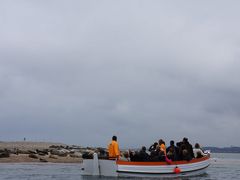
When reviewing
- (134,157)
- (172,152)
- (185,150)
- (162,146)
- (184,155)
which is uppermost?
(162,146)

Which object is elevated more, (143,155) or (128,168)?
(143,155)

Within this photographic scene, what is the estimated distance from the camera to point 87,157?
30.4m

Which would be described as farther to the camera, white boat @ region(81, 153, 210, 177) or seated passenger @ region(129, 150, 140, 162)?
seated passenger @ region(129, 150, 140, 162)

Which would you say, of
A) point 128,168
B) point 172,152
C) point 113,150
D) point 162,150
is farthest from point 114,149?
point 172,152

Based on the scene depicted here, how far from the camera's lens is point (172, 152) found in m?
32.1

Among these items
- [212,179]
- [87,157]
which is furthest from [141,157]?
[212,179]

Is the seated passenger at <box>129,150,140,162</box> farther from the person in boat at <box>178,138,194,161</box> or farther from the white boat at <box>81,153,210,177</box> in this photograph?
the person in boat at <box>178,138,194,161</box>

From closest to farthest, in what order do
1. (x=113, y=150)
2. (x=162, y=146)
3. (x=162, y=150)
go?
1. (x=113, y=150)
2. (x=162, y=150)
3. (x=162, y=146)

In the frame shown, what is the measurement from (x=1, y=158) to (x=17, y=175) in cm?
1723

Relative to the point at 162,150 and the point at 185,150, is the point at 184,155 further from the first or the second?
the point at 162,150

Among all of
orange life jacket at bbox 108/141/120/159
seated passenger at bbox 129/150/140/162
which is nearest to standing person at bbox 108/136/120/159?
orange life jacket at bbox 108/141/120/159

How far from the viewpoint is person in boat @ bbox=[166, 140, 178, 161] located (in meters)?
31.8

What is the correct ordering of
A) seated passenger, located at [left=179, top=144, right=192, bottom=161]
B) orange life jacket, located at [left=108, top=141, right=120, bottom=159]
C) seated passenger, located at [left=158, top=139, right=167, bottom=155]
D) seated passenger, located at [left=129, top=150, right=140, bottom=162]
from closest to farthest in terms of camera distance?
orange life jacket, located at [left=108, top=141, right=120, bottom=159] < seated passenger, located at [left=129, top=150, right=140, bottom=162] < seated passenger, located at [left=158, top=139, right=167, bottom=155] < seated passenger, located at [left=179, top=144, right=192, bottom=161]

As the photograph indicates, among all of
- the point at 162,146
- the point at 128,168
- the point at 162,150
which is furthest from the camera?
the point at 162,146
